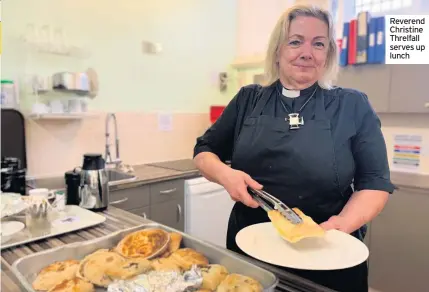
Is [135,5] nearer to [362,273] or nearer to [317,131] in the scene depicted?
[317,131]

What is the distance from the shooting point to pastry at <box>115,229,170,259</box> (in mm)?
886

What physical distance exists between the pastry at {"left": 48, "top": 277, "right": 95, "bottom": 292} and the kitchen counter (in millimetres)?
82

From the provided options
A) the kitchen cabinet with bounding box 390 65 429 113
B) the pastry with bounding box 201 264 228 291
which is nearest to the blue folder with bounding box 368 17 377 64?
the kitchen cabinet with bounding box 390 65 429 113

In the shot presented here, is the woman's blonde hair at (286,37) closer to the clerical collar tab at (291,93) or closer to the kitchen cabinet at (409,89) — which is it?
the clerical collar tab at (291,93)

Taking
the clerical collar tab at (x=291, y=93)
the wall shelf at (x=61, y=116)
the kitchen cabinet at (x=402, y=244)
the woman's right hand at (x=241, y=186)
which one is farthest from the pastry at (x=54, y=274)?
the kitchen cabinet at (x=402, y=244)

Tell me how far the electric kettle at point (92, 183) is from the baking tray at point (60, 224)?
42mm

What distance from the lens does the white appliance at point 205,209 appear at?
240cm

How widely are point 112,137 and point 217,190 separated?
2.89 ft

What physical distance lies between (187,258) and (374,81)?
2.04 m

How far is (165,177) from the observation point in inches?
88.5

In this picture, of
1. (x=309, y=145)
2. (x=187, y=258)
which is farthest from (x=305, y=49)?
(x=187, y=258)

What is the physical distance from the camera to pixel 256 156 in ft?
3.59

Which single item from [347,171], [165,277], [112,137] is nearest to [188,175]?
[112,137]

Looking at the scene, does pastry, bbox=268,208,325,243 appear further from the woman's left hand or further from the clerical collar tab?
the clerical collar tab
